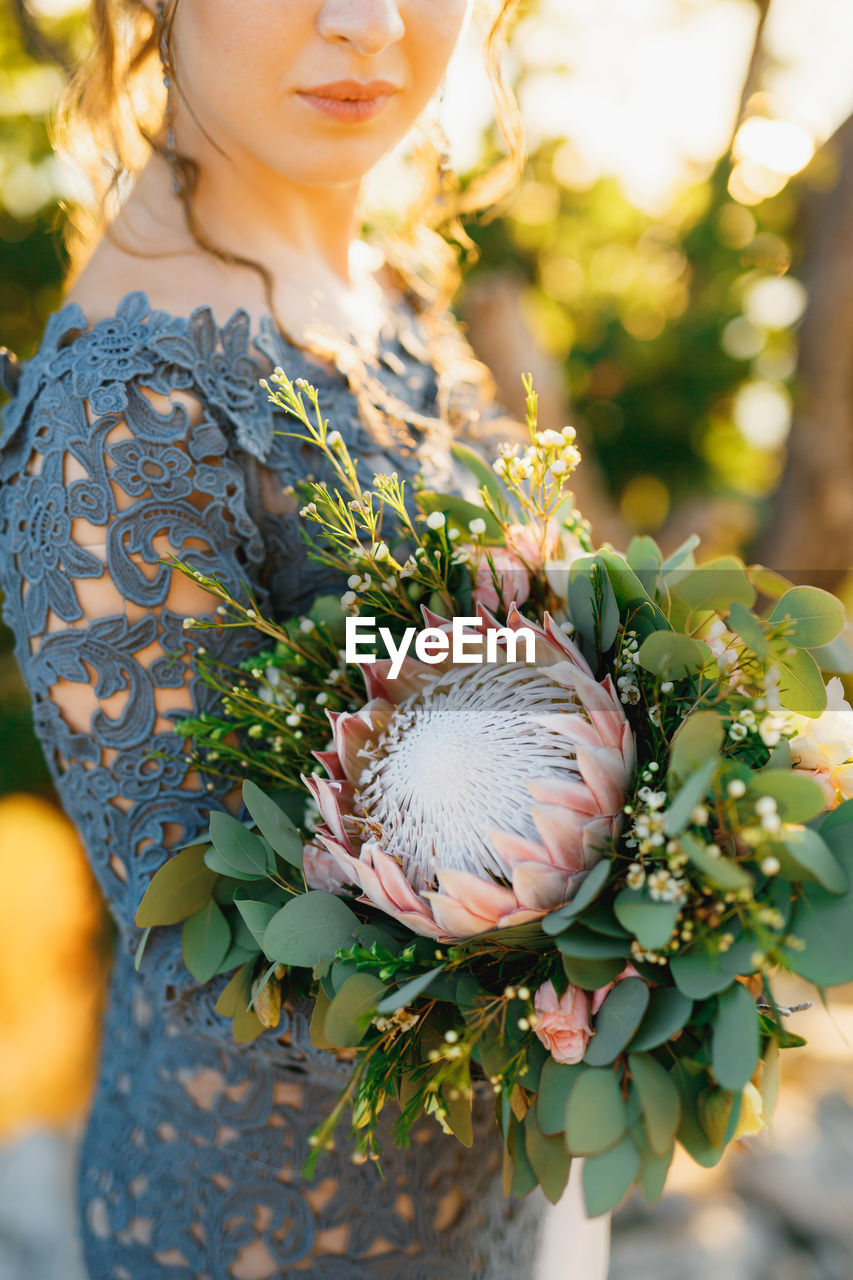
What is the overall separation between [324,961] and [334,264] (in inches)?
38.6

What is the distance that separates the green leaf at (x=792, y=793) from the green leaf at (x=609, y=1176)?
0.89 ft

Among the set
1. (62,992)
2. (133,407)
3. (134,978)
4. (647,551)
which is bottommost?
(62,992)

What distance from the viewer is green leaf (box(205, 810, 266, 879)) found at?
0.83m

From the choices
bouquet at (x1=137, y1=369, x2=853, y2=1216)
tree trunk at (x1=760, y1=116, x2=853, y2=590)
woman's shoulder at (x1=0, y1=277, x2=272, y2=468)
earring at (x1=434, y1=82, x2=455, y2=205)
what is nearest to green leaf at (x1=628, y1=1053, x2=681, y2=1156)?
bouquet at (x1=137, y1=369, x2=853, y2=1216)

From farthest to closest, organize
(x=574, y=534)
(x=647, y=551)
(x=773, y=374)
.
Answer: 1. (x=773, y=374)
2. (x=574, y=534)
3. (x=647, y=551)

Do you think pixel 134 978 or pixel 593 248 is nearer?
pixel 134 978

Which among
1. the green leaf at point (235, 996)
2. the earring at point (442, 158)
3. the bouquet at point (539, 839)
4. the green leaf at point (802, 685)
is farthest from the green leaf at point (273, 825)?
the earring at point (442, 158)

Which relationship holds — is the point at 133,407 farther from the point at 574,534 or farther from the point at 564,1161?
the point at 564,1161

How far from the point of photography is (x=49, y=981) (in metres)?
2.97

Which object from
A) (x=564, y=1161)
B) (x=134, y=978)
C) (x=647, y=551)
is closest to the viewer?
(x=564, y=1161)

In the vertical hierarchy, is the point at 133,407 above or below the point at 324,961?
above

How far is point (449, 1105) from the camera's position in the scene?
29.9 inches

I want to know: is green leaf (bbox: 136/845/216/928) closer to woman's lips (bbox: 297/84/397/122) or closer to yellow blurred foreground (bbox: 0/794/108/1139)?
woman's lips (bbox: 297/84/397/122)

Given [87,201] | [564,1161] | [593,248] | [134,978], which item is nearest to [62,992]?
[134,978]
